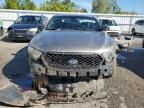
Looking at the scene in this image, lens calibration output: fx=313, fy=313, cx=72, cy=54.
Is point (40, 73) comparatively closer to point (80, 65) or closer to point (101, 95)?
point (80, 65)

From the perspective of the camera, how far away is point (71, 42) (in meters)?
6.67

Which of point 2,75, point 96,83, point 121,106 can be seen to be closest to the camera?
point 121,106

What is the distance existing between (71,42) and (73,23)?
6.80 feet

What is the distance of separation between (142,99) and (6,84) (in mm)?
3231

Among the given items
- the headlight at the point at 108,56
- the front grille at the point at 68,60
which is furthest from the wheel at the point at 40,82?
the headlight at the point at 108,56

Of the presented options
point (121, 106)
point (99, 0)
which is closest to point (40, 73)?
point (121, 106)

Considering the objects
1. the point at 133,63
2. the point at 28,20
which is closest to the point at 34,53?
the point at 133,63

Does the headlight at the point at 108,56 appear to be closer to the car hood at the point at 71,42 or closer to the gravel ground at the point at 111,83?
the car hood at the point at 71,42

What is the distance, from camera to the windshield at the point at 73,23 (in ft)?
27.7

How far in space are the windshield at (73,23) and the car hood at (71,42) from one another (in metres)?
0.99

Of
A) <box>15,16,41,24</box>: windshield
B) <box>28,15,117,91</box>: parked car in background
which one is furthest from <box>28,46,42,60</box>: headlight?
<box>15,16,41,24</box>: windshield

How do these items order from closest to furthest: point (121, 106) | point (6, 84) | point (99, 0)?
point (121, 106) < point (6, 84) < point (99, 0)

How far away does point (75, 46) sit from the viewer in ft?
21.3

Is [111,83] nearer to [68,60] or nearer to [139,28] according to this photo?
[68,60]
